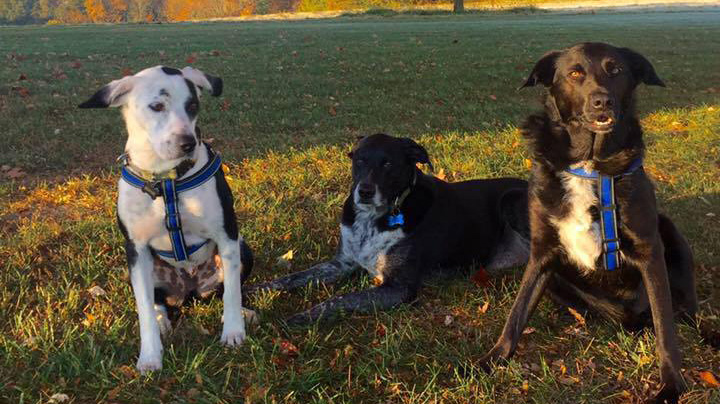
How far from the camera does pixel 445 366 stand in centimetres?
341

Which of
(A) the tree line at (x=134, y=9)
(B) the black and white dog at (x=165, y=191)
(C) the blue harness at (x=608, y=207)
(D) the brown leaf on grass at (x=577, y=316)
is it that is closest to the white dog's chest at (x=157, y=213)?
(B) the black and white dog at (x=165, y=191)

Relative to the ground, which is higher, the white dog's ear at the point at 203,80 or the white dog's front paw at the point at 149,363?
the white dog's ear at the point at 203,80

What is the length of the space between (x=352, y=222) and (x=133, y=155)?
185cm

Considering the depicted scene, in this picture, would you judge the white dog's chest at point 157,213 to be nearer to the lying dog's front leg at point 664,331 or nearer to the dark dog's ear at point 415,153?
the dark dog's ear at point 415,153

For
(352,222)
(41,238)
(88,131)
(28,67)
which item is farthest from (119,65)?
(352,222)

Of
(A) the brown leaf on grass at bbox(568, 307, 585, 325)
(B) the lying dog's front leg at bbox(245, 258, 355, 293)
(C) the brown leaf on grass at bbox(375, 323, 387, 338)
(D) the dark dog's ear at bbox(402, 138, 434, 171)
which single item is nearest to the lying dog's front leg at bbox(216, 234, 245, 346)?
(B) the lying dog's front leg at bbox(245, 258, 355, 293)

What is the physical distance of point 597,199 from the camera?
3.20 meters

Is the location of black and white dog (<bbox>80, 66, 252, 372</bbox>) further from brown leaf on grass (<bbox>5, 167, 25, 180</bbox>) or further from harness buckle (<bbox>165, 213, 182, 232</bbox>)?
brown leaf on grass (<bbox>5, 167, 25, 180</bbox>)

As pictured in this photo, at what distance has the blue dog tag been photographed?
4.53 meters

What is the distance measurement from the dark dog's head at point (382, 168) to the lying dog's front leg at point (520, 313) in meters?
1.39

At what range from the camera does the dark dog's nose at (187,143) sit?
3.18 metres

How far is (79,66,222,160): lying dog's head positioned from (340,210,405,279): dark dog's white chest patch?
167 cm

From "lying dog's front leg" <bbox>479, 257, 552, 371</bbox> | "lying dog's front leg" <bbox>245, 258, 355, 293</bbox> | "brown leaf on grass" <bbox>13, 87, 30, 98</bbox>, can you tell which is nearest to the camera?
"lying dog's front leg" <bbox>479, 257, 552, 371</bbox>

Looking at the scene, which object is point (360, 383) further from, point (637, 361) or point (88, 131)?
point (88, 131)
